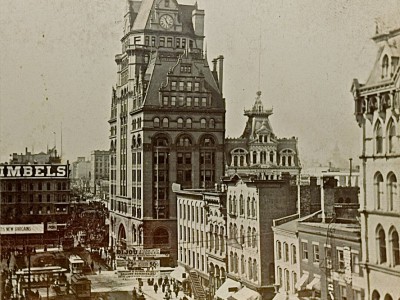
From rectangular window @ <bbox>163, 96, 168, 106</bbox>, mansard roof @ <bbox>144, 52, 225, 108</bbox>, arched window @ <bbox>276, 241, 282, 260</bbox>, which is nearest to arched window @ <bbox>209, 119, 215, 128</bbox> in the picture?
mansard roof @ <bbox>144, 52, 225, 108</bbox>

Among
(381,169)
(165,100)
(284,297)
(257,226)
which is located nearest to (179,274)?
(257,226)

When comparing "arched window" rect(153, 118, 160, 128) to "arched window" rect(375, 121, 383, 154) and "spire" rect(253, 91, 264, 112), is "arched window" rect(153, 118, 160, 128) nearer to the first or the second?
"spire" rect(253, 91, 264, 112)

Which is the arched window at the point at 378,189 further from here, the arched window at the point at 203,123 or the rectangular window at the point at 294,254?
the arched window at the point at 203,123

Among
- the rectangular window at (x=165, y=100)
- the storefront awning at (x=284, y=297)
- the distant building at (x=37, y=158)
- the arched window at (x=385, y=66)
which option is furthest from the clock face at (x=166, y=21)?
the storefront awning at (x=284, y=297)

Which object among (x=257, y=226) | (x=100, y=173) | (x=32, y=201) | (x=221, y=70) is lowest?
(x=257, y=226)

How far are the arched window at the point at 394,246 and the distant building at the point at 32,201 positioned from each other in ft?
16.7

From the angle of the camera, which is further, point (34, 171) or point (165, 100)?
point (165, 100)

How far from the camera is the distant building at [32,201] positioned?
9.59m

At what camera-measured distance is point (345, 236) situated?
9609 mm

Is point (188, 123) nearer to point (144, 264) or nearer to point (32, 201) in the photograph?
point (144, 264)

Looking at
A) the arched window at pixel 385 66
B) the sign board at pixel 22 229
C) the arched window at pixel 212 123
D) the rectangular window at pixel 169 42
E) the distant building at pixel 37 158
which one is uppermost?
the rectangular window at pixel 169 42

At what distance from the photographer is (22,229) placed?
9719mm

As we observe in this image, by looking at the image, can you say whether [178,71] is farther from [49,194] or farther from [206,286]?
[206,286]

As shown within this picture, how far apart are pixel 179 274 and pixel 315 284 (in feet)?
8.10
